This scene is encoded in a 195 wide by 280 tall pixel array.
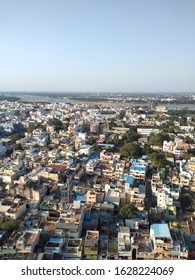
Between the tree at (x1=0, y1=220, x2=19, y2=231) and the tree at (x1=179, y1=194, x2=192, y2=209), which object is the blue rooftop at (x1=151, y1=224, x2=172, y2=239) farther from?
the tree at (x1=0, y1=220, x2=19, y2=231)

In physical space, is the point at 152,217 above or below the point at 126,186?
below

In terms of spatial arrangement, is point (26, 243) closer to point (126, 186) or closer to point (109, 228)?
point (109, 228)

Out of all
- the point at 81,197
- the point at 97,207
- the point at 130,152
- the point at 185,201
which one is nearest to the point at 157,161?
the point at 130,152

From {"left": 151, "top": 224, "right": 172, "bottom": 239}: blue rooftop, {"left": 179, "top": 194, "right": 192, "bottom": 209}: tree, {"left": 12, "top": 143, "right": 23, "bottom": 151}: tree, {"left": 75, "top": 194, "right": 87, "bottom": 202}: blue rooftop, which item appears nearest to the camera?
{"left": 151, "top": 224, "right": 172, "bottom": 239}: blue rooftop

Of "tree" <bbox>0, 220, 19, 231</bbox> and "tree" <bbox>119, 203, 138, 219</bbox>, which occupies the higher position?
"tree" <bbox>119, 203, 138, 219</bbox>

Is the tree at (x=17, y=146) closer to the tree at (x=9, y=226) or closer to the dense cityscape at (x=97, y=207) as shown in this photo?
the dense cityscape at (x=97, y=207)

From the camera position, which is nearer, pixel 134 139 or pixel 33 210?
pixel 33 210

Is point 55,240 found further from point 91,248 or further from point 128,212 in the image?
point 128,212

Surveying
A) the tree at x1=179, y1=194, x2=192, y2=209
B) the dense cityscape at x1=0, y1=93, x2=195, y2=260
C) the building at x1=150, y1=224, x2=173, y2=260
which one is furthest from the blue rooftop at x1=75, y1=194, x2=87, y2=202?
the tree at x1=179, y1=194, x2=192, y2=209

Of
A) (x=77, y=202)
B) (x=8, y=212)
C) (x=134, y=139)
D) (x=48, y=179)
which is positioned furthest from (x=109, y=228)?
(x=134, y=139)

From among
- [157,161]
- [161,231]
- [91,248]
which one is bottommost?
[91,248]

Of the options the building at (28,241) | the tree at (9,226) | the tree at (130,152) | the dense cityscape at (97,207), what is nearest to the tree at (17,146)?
the dense cityscape at (97,207)
